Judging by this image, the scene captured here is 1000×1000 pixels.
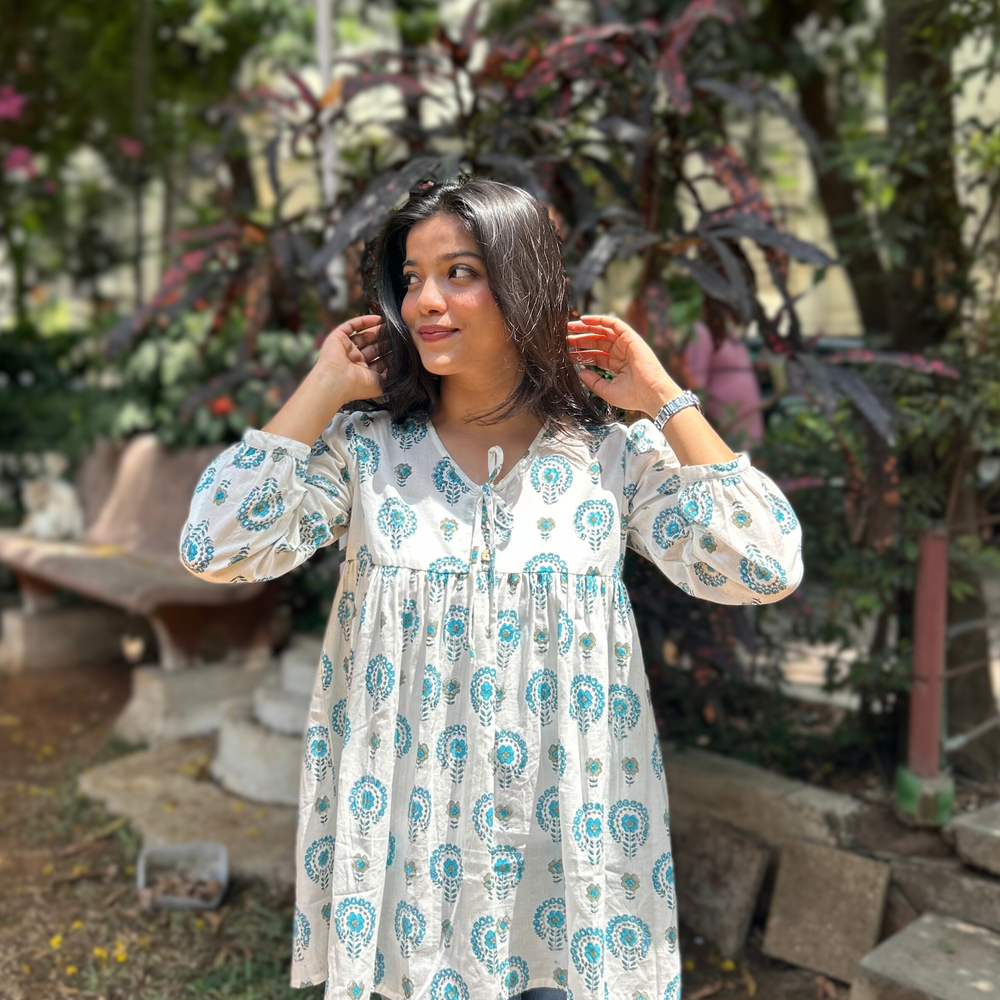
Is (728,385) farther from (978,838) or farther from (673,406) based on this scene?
(673,406)

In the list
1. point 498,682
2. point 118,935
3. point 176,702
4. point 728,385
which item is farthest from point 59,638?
point 498,682

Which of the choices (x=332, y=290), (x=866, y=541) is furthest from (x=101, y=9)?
(x=866, y=541)

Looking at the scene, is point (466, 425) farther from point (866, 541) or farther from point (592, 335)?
point (866, 541)

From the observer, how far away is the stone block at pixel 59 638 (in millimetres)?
5008

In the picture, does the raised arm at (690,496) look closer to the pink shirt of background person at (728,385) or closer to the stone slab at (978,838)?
the pink shirt of background person at (728,385)

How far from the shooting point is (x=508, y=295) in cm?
158

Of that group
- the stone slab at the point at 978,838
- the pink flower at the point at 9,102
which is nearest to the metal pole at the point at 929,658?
the stone slab at the point at 978,838

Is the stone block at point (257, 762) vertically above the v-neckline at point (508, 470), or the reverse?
the v-neckline at point (508, 470)

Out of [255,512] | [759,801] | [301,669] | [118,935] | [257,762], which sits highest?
[255,512]

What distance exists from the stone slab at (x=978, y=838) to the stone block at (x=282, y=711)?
A: 1970 mm

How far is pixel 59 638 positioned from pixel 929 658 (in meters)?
4.01

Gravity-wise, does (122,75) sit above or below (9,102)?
above

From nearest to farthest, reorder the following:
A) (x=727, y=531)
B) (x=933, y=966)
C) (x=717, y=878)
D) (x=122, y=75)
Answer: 1. (x=727, y=531)
2. (x=933, y=966)
3. (x=717, y=878)
4. (x=122, y=75)

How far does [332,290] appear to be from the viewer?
3.13 m
